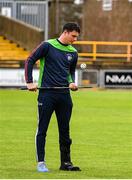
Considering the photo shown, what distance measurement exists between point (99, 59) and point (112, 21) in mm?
8609

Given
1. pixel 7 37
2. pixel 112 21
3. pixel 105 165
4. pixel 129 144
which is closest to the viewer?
pixel 105 165

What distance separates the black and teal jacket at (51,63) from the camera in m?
11.7

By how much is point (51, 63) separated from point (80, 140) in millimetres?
5610

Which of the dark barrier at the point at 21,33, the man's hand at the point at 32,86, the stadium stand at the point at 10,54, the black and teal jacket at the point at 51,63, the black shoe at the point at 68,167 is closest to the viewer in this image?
the man's hand at the point at 32,86

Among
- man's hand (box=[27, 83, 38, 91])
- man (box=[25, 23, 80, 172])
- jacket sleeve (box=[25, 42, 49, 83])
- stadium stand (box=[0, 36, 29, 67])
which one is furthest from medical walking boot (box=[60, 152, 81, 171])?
stadium stand (box=[0, 36, 29, 67])

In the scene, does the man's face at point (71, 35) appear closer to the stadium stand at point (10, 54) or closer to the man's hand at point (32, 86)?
the man's hand at point (32, 86)

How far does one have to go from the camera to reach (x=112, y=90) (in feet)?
125

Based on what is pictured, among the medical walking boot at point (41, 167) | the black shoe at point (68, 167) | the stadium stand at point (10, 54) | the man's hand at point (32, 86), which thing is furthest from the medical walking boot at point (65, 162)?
the stadium stand at point (10, 54)

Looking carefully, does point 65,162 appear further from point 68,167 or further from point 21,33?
point 21,33

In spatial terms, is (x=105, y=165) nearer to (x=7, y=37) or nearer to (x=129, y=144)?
(x=129, y=144)

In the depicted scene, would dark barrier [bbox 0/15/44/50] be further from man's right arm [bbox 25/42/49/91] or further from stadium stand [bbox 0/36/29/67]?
man's right arm [bbox 25/42/49/91]

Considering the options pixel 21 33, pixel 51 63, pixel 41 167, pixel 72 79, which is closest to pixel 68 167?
pixel 41 167

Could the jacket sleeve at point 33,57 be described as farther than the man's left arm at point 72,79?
No

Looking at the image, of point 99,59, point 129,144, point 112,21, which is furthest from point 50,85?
point 112,21
